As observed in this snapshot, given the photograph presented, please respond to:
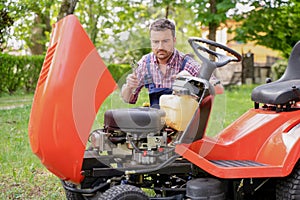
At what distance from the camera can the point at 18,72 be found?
52.4 feet

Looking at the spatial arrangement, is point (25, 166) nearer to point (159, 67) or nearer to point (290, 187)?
point (159, 67)

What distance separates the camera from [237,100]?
505 inches

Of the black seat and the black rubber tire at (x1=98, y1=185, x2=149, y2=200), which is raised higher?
the black seat

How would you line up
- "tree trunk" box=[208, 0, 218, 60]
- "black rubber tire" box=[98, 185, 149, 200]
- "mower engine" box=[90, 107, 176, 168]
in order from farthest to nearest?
"tree trunk" box=[208, 0, 218, 60], "mower engine" box=[90, 107, 176, 168], "black rubber tire" box=[98, 185, 149, 200]

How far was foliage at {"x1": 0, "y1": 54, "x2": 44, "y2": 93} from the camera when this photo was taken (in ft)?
50.4

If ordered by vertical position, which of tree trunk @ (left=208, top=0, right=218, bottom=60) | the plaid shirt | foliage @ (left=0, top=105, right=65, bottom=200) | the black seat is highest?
tree trunk @ (left=208, top=0, right=218, bottom=60)

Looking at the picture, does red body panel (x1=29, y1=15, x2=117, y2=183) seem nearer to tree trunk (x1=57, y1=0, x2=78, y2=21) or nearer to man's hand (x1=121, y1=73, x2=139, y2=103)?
man's hand (x1=121, y1=73, x2=139, y2=103)

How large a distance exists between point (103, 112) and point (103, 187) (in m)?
0.49

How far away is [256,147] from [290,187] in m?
0.40

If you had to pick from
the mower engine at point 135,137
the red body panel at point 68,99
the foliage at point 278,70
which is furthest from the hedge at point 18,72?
the red body panel at point 68,99

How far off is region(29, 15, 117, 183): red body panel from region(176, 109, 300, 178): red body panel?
2.10 feet

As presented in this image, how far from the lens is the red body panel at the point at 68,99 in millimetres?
3221

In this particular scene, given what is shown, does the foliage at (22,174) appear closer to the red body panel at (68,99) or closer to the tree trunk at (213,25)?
the red body panel at (68,99)

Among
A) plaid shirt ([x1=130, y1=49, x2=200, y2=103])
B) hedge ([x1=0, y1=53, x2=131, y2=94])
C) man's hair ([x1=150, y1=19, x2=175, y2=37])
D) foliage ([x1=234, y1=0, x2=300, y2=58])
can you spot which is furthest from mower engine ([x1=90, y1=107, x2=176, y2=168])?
foliage ([x1=234, y1=0, x2=300, y2=58])
